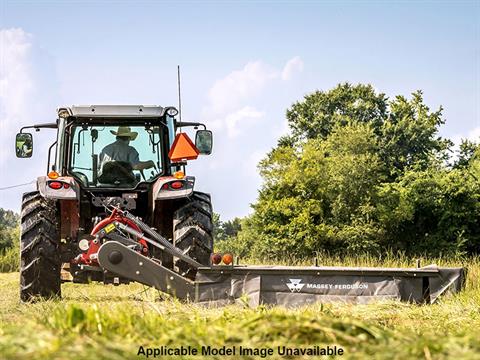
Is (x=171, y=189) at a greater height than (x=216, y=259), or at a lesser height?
greater

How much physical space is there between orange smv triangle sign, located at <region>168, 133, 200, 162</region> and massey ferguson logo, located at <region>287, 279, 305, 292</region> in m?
1.65

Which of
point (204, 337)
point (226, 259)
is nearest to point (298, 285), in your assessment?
point (226, 259)

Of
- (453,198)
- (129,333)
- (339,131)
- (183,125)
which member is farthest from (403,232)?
(129,333)

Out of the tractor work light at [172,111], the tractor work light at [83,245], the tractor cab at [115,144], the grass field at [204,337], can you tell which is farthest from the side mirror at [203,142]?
the grass field at [204,337]

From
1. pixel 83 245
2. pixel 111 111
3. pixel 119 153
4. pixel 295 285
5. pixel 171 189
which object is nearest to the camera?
pixel 295 285

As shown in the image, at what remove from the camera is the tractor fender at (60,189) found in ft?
27.9

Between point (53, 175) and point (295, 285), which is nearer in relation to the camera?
point (295, 285)

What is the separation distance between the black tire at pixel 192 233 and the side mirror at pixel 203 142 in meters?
0.65

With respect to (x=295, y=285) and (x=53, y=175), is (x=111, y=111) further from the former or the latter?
(x=295, y=285)

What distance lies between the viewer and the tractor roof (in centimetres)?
930

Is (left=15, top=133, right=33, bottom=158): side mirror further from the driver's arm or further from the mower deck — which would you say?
the mower deck

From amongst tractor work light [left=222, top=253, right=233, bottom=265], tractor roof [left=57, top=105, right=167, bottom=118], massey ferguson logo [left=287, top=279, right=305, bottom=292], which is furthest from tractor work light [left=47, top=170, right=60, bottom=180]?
massey ferguson logo [left=287, top=279, right=305, bottom=292]

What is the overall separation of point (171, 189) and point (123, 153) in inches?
33.5

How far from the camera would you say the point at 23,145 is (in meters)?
9.35
